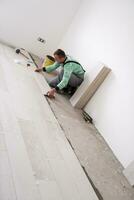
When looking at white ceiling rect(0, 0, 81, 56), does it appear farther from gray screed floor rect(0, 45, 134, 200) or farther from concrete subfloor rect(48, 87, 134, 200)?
concrete subfloor rect(48, 87, 134, 200)

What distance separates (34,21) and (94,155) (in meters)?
3.26

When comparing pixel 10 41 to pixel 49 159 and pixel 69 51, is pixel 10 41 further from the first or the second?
pixel 49 159

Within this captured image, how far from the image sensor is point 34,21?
15.7 feet

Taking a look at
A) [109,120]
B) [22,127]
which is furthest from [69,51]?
[22,127]

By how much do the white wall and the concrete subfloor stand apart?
180mm

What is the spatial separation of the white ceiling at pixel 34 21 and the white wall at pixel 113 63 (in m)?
0.62

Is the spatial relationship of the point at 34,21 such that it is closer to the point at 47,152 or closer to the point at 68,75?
the point at 68,75

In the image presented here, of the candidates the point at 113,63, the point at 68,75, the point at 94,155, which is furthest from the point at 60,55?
the point at 94,155

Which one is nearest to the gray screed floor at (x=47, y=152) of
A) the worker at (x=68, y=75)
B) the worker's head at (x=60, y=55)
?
the worker at (x=68, y=75)

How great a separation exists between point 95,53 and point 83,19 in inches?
39.6

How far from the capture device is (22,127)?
92.7 inches

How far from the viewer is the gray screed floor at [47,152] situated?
1788 millimetres

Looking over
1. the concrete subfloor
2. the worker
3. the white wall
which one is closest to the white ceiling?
the white wall

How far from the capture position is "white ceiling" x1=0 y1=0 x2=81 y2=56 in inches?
179
